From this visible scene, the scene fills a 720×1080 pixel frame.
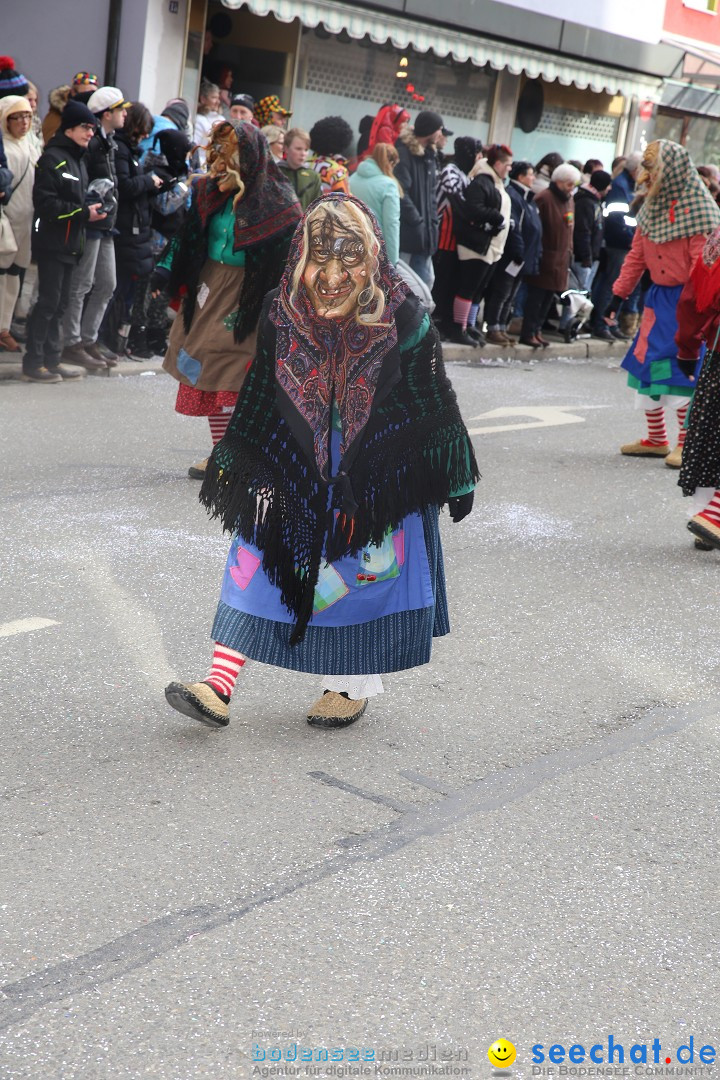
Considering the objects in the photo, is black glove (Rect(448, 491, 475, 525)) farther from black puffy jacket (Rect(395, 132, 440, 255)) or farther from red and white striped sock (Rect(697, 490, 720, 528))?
black puffy jacket (Rect(395, 132, 440, 255))

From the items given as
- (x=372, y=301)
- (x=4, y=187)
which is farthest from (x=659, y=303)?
(x=372, y=301)

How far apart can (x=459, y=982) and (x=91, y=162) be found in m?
7.71

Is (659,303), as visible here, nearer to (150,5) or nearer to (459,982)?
(459,982)

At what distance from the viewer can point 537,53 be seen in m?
19.0

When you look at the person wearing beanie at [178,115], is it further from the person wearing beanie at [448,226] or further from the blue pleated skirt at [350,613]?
the blue pleated skirt at [350,613]

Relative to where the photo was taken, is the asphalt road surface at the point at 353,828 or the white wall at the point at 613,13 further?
the white wall at the point at 613,13

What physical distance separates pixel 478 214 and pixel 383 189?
247 cm

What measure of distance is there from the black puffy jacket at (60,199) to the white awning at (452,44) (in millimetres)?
5753

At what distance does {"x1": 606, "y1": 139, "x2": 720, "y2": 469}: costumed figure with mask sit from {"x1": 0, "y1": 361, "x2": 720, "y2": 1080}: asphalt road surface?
2.13 meters

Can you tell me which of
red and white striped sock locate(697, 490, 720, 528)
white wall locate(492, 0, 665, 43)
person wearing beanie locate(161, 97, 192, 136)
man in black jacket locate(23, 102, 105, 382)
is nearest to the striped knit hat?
man in black jacket locate(23, 102, 105, 382)

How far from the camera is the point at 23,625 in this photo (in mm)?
5297

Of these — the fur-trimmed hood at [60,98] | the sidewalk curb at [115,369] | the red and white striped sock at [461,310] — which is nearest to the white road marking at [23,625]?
the sidewalk curb at [115,369]

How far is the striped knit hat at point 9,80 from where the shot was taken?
10117mm

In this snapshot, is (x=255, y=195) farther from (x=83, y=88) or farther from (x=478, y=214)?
(x=478, y=214)
